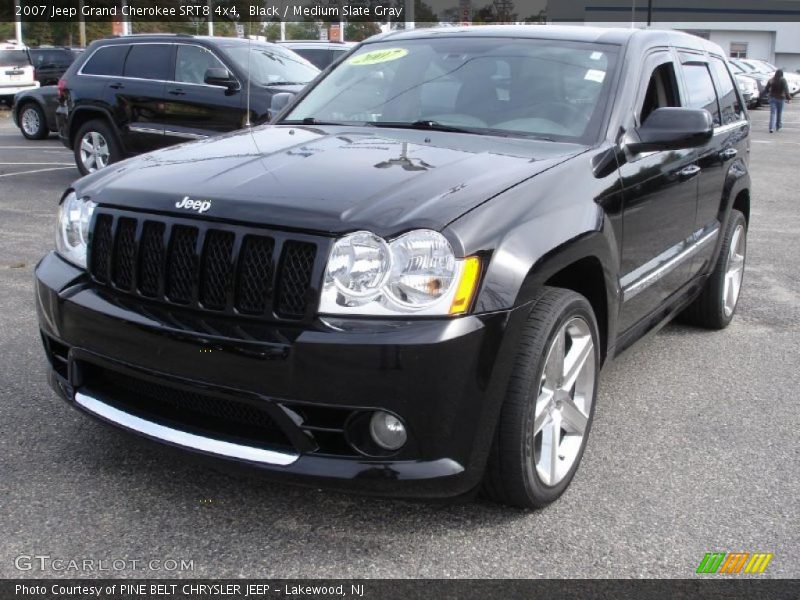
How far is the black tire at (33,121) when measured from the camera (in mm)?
16844

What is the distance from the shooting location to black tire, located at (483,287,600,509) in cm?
287

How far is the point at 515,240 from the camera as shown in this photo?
2869 mm

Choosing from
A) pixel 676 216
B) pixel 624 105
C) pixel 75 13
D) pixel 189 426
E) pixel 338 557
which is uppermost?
pixel 75 13

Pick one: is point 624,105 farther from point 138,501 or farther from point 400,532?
point 138,501

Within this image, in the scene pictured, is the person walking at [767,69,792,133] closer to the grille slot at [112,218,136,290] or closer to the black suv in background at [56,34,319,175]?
the black suv in background at [56,34,319,175]

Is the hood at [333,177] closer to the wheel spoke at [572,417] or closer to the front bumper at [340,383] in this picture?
the front bumper at [340,383]

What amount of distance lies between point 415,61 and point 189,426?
2274 millimetres

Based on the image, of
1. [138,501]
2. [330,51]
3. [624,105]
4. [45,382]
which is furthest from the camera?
[330,51]

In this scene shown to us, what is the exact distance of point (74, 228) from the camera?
3381 millimetres

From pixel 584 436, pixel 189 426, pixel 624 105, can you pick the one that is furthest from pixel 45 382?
pixel 624 105

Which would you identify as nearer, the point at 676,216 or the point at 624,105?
the point at 624,105

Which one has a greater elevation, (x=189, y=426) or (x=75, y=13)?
(x=75, y=13)
